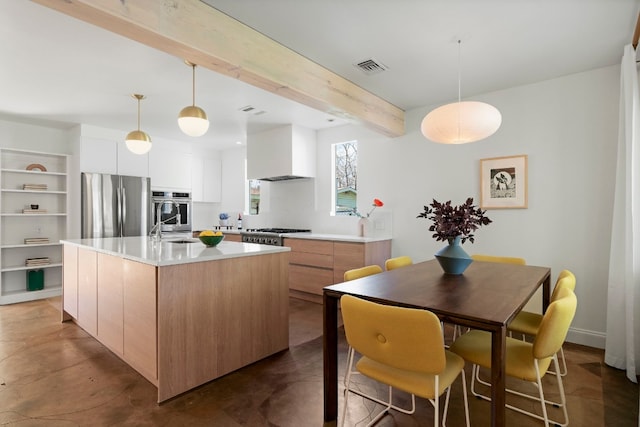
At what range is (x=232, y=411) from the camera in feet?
6.29

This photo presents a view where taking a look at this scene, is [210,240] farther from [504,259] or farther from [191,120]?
[504,259]

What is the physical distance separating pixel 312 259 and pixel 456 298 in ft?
9.13

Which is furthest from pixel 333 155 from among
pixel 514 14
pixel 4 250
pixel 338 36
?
pixel 4 250

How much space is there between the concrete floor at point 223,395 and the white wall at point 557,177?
699 millimetres

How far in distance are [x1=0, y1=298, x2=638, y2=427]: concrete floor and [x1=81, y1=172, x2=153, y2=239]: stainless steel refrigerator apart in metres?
2.10

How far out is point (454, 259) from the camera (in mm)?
2115

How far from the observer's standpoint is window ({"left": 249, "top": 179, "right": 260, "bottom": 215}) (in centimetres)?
593

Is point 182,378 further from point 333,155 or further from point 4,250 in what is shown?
point 4,250

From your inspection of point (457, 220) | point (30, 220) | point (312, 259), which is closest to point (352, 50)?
point (457, 220)

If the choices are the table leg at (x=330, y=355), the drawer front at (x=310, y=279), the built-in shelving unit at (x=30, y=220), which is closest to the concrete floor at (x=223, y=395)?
the table leg at (x=330, y=355)

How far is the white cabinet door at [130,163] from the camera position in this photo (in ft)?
16.2

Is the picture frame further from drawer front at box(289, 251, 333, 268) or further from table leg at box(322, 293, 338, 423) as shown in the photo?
table leg at box(322, 293, 338, 423)

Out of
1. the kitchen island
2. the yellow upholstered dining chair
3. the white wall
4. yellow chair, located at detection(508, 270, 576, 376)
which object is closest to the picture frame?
the white wall

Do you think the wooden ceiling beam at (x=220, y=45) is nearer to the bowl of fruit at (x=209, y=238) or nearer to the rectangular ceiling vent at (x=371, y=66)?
the rectangular ceiling vent at (x=371, y=66)
